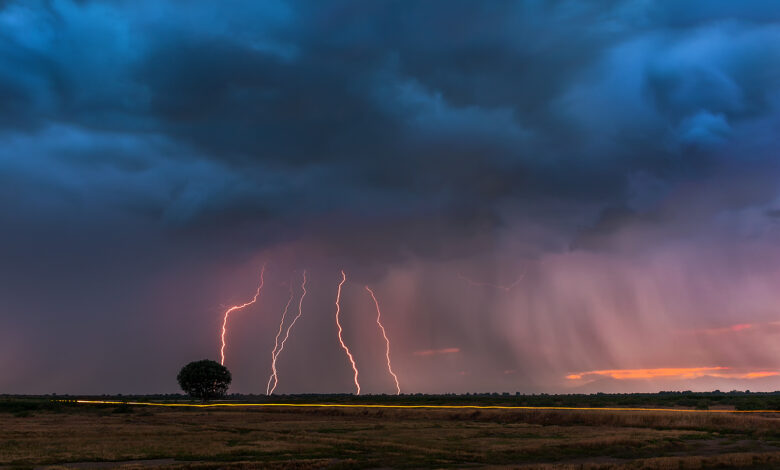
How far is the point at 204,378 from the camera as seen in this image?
171 meters

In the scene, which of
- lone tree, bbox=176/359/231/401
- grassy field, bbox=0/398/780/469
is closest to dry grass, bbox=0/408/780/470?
grassy field, bbox=0/398/780/469

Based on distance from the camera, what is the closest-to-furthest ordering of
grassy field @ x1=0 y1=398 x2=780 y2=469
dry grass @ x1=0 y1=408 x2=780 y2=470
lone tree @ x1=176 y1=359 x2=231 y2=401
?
grassy field @ x1=0 y1=398 x2=780 y2=469
dry grass @ x1=0 y1=408 x2=780 y2=470
lone tree @ x1=176 y1=359 x2=231 y2=401

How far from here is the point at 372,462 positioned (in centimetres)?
3606

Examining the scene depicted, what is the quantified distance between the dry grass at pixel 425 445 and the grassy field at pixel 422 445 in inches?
2.9

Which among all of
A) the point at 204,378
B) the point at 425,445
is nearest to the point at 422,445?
the point at 425,445

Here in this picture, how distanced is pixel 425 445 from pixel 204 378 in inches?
5518

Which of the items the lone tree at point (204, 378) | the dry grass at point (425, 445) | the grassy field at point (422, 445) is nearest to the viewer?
the grassy field at point (422, 445)

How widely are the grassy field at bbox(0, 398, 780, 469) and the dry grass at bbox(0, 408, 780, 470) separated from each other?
0.24ft

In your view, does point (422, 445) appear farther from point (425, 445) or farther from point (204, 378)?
point (204, 378)

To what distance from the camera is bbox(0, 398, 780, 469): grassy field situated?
35812mm

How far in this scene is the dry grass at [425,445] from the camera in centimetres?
3619

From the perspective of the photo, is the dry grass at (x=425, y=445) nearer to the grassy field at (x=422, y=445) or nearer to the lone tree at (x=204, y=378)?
the grassy field at (x=422, y=445)

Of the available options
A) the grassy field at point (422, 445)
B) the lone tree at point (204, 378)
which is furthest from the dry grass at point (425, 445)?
the lone tree at point (204, 378)

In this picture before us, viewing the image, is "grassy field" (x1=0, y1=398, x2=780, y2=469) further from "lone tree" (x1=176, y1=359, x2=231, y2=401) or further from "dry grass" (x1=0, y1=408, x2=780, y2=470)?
"lone tree" (x1=176, y1=359, x2=231, y2=401)
